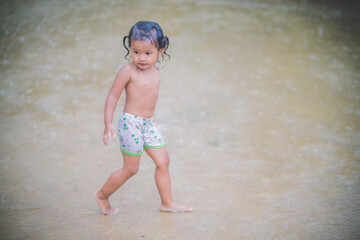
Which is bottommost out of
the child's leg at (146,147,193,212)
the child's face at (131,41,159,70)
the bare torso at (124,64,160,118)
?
the child's leg at (146,147,193,212)

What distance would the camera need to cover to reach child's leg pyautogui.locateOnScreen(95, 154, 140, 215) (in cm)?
234

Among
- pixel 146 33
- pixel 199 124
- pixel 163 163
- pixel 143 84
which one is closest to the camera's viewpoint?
pixel 146 33

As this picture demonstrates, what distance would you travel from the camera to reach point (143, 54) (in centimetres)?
222

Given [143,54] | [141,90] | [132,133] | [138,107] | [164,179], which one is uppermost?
[143,54]

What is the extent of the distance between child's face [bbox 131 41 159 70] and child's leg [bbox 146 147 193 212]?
538mm

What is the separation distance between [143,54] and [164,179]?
805 millimetres

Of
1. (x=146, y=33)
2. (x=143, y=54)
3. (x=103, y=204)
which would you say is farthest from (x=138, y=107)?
(x=103, y=204)

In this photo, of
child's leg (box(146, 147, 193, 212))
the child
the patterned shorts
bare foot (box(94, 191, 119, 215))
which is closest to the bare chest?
the child

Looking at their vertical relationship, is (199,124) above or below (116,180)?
below

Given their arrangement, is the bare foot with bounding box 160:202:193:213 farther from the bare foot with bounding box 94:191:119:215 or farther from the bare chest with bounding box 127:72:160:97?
the bare chest with bounding box 127:72:160:97

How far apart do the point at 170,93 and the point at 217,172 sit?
67.3 inches

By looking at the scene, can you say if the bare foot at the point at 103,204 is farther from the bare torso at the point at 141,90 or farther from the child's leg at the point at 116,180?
the bare torso at the point at 141,90

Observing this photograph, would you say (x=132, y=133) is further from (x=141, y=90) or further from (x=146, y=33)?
(x=146, y=33)

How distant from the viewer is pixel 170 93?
4488 mm
